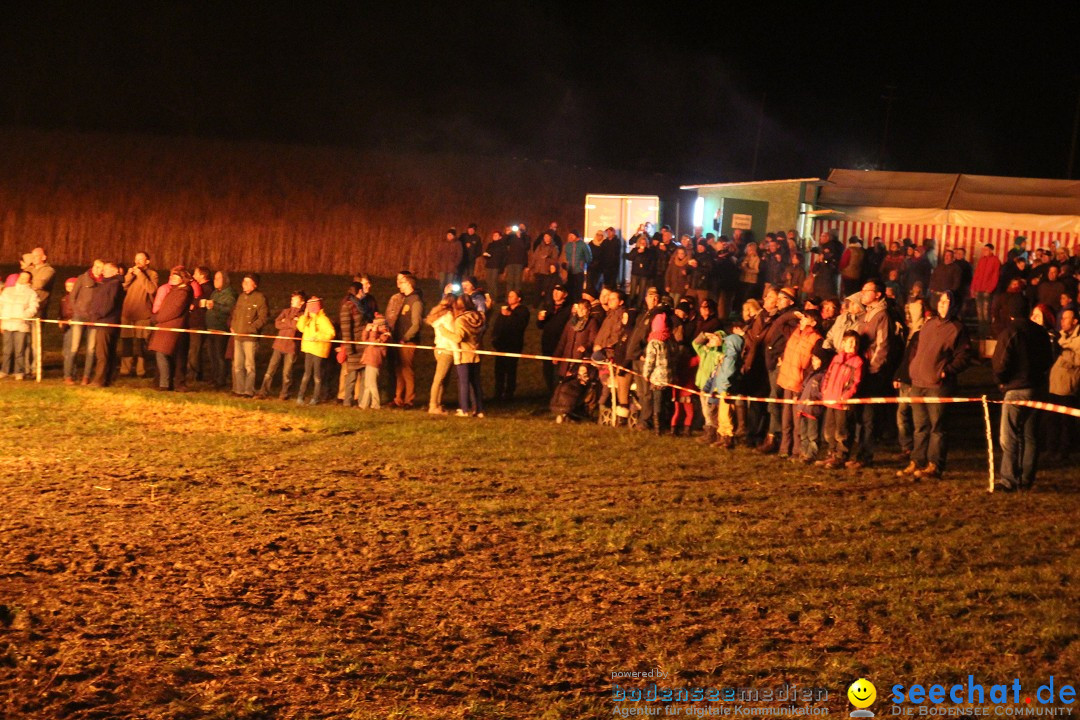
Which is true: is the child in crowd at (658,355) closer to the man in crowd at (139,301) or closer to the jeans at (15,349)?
the man in crowd at (139,301)

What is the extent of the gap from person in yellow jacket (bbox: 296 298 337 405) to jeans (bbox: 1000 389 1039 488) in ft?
29.5

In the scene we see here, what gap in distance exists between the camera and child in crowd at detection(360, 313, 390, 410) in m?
17.1

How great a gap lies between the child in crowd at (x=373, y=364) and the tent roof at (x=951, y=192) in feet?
43.5

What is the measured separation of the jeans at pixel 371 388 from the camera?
1711 cm

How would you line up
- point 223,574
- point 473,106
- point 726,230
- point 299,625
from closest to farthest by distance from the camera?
1. point 299,625
2. point 223,574
3. point 726,230
4. point 473,106

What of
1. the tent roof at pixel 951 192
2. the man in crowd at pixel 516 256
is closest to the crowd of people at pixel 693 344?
the man in crowd at pixel 516 256

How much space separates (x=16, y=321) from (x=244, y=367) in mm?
3578

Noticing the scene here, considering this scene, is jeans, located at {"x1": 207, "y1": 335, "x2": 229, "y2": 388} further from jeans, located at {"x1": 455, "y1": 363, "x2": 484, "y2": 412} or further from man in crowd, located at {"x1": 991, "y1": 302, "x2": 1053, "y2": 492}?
man in crowd, located at {"x1": 991, "y1": 302, "x2": 1053, "y2": 492}

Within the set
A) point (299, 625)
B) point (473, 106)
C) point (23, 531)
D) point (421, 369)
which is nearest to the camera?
point (299, 625)

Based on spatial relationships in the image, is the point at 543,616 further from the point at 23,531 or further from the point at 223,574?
the point at 23,531

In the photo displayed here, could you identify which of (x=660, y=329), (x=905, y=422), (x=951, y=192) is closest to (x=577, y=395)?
(x=660, y=329)

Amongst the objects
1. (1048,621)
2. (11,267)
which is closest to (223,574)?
(1048,621)

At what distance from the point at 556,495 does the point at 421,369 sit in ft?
30.8

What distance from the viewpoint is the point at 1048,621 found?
831 centimetres
